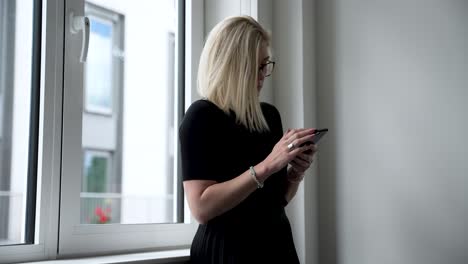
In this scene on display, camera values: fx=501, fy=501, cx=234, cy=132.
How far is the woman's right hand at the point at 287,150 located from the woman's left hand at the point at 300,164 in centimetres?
5

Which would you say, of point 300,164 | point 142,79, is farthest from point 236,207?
point 142,79

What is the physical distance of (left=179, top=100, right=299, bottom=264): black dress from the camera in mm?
1327

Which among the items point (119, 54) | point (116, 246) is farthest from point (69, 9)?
point (116, 246)

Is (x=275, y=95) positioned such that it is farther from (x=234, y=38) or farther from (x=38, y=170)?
(x=38, y=170)

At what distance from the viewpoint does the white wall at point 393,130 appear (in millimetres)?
1635

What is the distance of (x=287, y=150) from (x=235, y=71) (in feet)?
0.99

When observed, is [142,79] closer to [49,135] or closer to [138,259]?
[49,135]

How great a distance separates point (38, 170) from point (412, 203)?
1204 mm

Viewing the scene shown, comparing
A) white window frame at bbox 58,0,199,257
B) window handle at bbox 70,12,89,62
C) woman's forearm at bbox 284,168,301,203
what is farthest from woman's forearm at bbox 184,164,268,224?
window handle at bbox 70,12,89,62

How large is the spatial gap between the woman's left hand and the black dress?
9 centimetres

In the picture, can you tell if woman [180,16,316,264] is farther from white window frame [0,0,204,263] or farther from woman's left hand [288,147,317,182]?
white window frame [0,0,204,263]

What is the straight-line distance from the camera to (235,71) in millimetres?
1438

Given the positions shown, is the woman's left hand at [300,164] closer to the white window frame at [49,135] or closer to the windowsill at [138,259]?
the windowsill at [138,259]

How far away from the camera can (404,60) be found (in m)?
1.76
